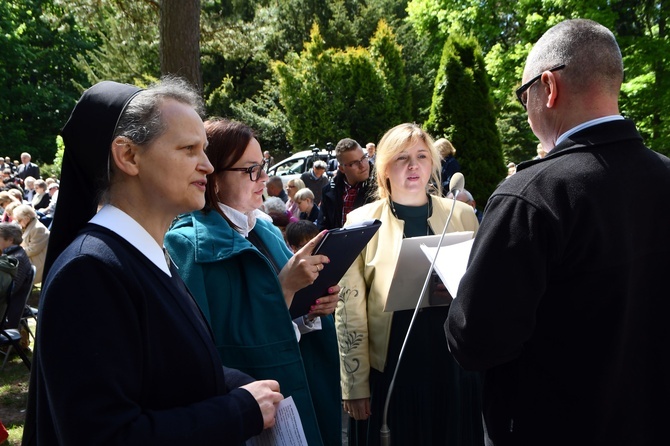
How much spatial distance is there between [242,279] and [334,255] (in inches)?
15.5

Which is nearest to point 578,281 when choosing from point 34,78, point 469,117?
point 469,117

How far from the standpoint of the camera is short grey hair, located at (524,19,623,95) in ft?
5.86

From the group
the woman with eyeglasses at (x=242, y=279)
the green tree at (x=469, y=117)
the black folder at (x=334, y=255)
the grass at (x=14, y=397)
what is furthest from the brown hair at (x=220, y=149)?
the green tree at (x=469, y=117)

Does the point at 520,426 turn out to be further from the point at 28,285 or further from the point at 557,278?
the point at 28,285

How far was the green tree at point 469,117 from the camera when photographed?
12.3 meters

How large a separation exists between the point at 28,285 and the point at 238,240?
4.74 m

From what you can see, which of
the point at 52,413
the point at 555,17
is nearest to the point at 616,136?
the point at 52,413

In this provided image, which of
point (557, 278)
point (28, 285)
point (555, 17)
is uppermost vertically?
point (555, 17)

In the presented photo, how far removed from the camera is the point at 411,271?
2.69 meters

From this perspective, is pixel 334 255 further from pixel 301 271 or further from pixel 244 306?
pixel 244 306

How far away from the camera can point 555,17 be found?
62.6 ft

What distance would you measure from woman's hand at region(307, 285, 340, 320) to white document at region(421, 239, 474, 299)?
41 centimetres

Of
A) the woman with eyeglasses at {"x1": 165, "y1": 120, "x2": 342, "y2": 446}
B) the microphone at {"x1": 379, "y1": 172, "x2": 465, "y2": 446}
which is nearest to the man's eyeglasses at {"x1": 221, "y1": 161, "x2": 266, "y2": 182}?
the woman with eyeglasses at {"x1": 165, "y1": 120, "x2": 342, "y2": 446}

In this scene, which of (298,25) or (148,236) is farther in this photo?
(298,25)
